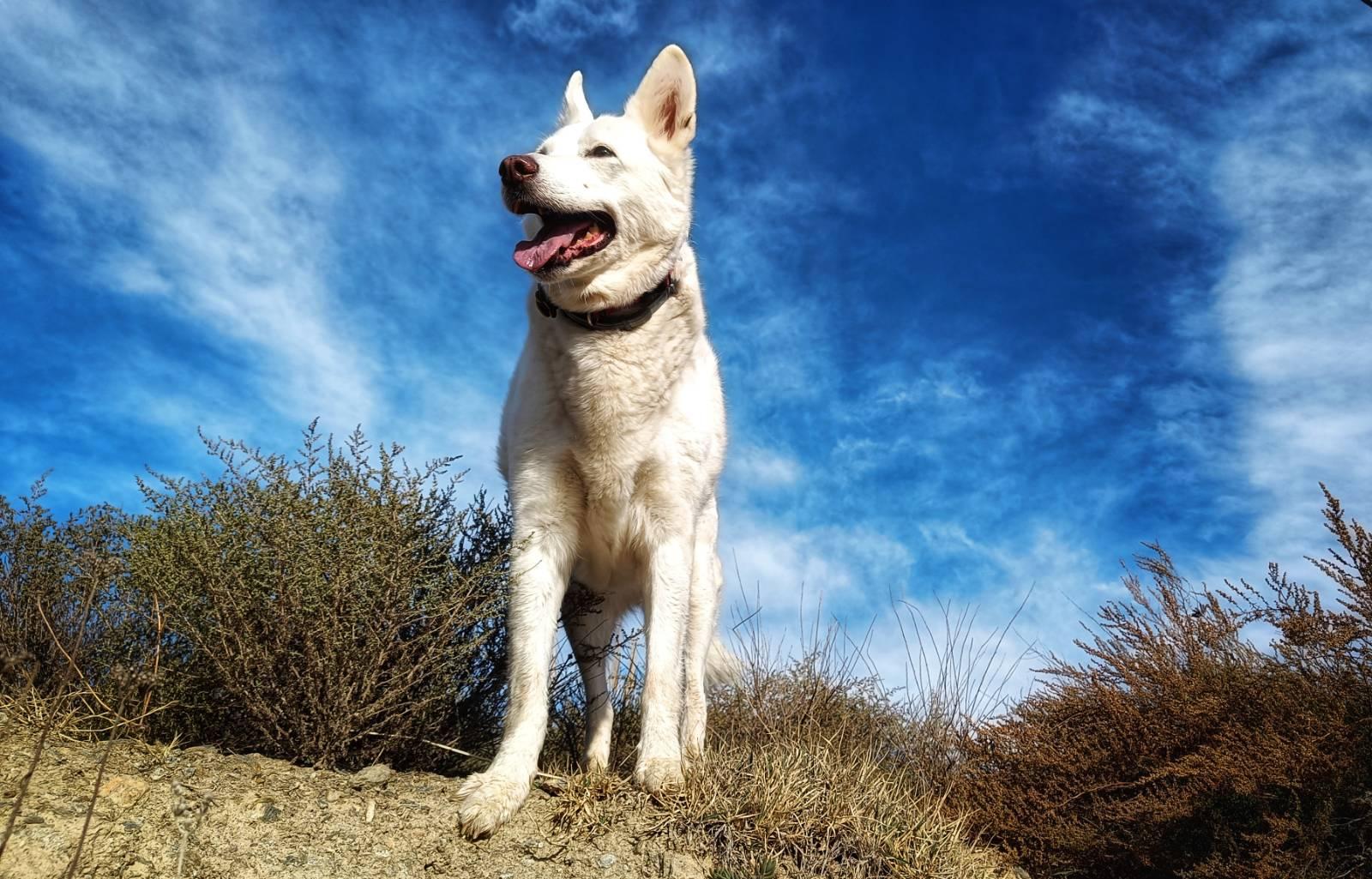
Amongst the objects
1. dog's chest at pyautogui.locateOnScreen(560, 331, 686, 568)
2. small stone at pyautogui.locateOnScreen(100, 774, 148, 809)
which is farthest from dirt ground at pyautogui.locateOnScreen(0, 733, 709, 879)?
dog's chest at pyautogui.locateOnScreen(560, 331, 686, 568)

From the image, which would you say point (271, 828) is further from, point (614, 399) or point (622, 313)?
point (622, 313)

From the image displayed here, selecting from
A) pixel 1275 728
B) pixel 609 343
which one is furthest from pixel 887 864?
pixel 609 343

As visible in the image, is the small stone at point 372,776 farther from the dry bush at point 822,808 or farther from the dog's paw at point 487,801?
the dry bush at point 822,808

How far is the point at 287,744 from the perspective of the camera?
4.40m

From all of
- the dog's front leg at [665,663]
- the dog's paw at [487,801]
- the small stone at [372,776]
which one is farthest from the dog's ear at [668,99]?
the small stone at [372,776]

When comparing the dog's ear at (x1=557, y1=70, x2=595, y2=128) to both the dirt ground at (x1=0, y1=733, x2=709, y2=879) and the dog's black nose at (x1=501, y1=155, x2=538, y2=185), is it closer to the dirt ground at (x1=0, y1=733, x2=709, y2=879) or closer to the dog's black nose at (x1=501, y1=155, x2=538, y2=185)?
the dog's black nose at (x1=501, y1=155, x2=538, y2=185)

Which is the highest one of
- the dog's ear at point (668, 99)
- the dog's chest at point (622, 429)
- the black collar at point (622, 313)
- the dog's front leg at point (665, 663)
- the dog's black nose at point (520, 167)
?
the dog's ear at point (668, 99)

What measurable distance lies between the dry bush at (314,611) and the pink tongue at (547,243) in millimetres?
1190

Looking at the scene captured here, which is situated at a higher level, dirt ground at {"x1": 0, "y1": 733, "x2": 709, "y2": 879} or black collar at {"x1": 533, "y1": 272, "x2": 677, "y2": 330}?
black collar at {"x1": 533, "y1": 272, "x2": 677, "y2": 330}

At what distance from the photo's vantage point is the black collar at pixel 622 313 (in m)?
4.62

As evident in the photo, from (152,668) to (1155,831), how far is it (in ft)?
16.5

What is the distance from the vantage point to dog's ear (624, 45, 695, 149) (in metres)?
4.89

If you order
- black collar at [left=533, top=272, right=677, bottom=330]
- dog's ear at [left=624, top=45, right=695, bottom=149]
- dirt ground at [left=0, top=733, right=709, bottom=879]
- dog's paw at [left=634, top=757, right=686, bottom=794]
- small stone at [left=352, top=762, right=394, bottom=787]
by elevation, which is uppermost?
dog's ear at [left=624, top=45, right=695, bottom=149]

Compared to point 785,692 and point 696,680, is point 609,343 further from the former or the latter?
point 785,692
